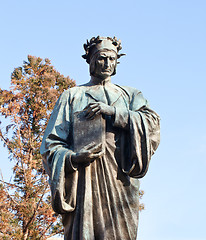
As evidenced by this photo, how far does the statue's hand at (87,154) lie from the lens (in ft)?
18.5

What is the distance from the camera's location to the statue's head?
639 cm

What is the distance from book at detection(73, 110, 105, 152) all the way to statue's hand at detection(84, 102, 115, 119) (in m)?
0.05

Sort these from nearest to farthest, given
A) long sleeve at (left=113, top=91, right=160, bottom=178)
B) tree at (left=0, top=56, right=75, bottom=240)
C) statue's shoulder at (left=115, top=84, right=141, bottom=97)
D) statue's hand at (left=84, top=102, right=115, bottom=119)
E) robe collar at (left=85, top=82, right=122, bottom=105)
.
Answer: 1. long sleeve at (left=113, top=91, right=160, bottom=178)
2. statue's hand at (left=84, top=102, right=115, bottom=119)
3. robe collar at (left=85, top=82, right=122, bottom=105)
4. statue's shoulder at (left=115, top=84, right=141, bottom=97)
5. tree at (left=0, top=56, right=75, bottom=240)

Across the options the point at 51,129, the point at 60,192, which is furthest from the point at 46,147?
the point at 60,192

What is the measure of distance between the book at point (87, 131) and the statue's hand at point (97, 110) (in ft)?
0.16

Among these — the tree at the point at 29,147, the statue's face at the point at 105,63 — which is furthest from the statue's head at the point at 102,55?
the tree at the point at 29,147

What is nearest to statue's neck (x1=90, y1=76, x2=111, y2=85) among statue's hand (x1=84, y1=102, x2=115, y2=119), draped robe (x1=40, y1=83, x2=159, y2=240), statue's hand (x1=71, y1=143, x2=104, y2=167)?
draped robe (x1=40, y1=83, x2=159, y2=240)

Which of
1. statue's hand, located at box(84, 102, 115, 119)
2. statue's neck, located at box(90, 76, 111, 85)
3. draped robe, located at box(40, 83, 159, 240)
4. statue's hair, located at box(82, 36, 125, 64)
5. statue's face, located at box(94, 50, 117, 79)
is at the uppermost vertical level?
statue's hair, located at box(82, 36, 125, 64)

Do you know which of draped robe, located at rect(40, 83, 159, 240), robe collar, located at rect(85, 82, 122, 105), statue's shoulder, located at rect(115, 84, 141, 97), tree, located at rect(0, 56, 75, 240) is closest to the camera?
draped robe, located at rect(40, 83, 159, 240)

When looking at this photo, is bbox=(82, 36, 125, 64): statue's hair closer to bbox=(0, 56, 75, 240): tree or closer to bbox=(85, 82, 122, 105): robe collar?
bbox=(85, 82, 122, 105): robe collar

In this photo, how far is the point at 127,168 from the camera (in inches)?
231

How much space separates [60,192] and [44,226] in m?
14.2

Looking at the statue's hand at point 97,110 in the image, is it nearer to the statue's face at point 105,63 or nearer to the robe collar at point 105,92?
the robe collar at point 105,92

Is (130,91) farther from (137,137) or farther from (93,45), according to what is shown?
(137,137)
